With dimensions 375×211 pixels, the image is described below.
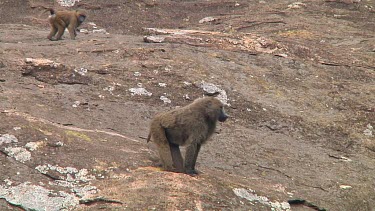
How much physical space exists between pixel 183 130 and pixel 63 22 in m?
10.4

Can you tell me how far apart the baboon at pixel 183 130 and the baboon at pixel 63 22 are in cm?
935

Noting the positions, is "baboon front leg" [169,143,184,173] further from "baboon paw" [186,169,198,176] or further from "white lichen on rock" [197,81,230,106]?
"white lichen on rock" [197,81,230,106]

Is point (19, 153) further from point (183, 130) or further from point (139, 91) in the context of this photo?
point (139, 91)

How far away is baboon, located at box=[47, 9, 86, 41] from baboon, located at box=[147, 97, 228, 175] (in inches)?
368

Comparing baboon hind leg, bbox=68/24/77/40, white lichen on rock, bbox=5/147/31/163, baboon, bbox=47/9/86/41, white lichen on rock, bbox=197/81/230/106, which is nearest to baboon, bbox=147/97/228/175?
white lichen on rock, bbox=5/147/31/163

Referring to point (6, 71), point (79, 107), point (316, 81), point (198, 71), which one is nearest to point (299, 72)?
point (316, 81)

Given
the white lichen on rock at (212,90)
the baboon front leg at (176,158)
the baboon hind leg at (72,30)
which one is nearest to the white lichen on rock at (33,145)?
the baboon front leg at (176,158)

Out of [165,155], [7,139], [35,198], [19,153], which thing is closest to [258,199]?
[165,155]

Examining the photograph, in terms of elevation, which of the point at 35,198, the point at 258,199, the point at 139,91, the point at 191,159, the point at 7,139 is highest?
the point at 7,139

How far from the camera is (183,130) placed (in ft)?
31.4

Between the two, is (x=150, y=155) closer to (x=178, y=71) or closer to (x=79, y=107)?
(x=79, y=107)

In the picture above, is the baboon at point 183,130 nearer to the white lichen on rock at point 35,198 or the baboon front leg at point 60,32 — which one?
the white lichen on rock at point 35,198

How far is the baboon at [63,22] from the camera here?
18.4 metres

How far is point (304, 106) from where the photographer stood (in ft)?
47.2
